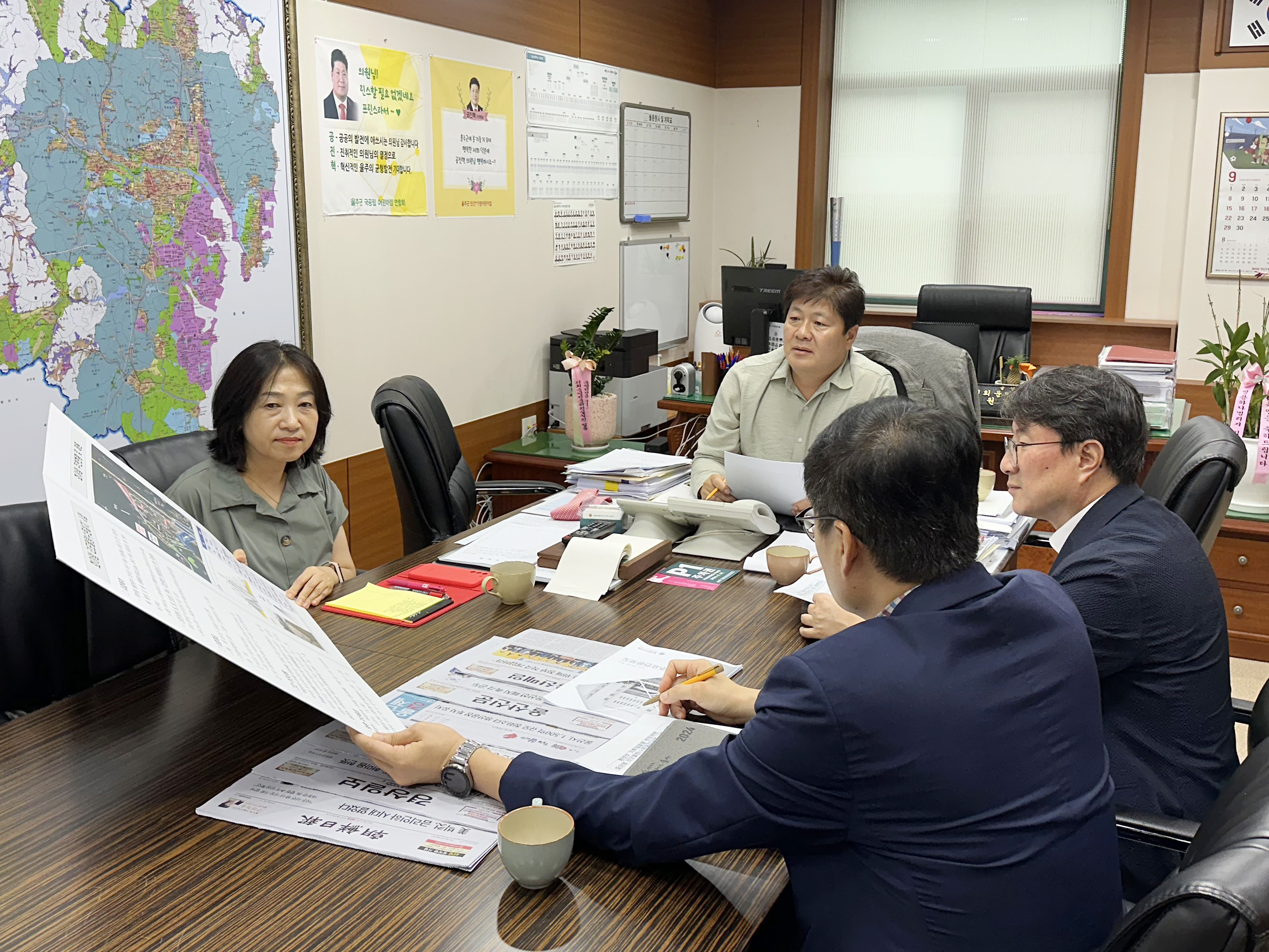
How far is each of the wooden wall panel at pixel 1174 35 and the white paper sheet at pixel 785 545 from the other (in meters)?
4.44

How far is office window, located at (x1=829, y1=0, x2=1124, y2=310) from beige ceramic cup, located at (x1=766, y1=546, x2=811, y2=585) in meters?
4.63

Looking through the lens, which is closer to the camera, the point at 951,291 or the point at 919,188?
the point at 951,291

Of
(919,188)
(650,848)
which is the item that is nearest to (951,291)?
(919,188)

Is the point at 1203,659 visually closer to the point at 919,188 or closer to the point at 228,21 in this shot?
the point at 228,21

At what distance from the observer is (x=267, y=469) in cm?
229

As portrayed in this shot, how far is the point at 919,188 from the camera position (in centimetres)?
635

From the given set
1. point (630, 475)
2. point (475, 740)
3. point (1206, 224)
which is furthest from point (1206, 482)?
point (1206, 224)

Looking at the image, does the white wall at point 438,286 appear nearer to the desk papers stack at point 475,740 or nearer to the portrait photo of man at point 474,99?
the portrait photo of man at point 474,99

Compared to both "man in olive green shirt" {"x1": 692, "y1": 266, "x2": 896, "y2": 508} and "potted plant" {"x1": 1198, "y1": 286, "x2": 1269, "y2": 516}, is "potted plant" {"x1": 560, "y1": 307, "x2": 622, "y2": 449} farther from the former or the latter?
"potted plant" {"x1": 1198, "y1": 286, "x2": 1269, "y2": 516}

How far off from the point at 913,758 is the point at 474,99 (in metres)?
3.63

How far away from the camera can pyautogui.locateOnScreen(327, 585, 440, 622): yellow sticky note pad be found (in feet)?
6.46

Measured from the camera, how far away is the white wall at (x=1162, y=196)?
18.2 ft

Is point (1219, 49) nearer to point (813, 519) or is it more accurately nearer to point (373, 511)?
point (373, 511)

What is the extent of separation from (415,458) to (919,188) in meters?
4.47
